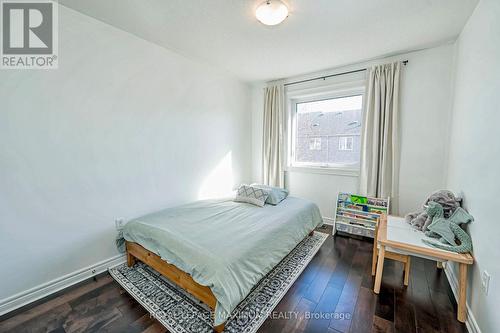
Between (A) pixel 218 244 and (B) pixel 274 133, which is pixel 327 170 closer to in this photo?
(B) pixel 274 133

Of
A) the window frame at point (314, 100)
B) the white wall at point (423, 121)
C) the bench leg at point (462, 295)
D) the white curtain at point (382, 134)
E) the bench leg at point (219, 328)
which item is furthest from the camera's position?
the window frame at point (314, 100)

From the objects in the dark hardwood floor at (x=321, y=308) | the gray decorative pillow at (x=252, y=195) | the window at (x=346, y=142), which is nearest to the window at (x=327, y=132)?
the window at (x=346, y=142)

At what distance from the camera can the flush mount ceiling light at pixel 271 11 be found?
5.48 feet

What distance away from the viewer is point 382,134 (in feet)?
9.05

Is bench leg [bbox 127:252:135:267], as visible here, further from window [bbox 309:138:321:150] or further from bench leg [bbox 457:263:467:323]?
window [bbox 309:138:321:150]

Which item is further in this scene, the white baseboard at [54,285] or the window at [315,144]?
the window at [315,144]

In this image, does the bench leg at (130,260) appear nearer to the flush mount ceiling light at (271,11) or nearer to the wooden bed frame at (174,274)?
→ the wooden bed frame at (174,274)

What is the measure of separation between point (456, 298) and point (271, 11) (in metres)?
2.85

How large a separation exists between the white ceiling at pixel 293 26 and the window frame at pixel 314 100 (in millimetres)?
423

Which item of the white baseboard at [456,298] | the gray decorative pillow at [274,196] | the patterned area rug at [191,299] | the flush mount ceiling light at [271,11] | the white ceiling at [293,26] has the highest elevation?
the white ceiling at [293,26]

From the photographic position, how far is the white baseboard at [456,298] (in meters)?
1.38

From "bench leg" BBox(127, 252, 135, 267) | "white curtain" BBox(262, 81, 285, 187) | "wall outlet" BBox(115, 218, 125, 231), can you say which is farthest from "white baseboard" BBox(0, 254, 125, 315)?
"white curtain" BBox(262, 81, 285, 187)

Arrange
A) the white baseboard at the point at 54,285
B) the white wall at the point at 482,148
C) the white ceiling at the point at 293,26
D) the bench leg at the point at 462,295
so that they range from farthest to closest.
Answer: the white ceiling at the point at 293,26, the white baseboard at the point at 54,285, the bench leg at the point at 462,295, the white wall at the point at 482,148

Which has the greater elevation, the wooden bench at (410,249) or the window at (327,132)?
the window at (327,132)
